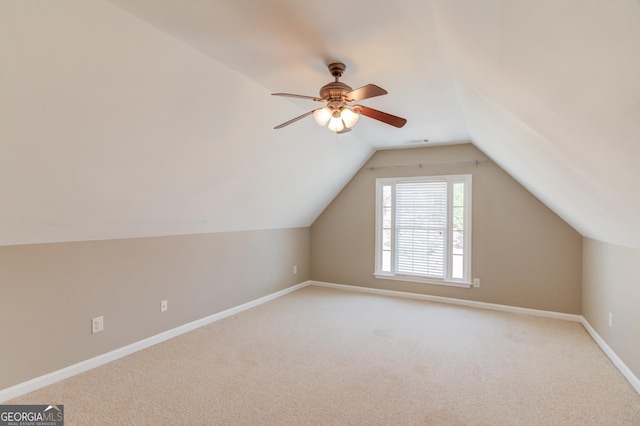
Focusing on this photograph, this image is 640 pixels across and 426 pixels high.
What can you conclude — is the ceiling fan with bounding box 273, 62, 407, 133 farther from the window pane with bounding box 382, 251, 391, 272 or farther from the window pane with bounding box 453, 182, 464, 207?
the window pane with bounding box 382, 251, 391, 272

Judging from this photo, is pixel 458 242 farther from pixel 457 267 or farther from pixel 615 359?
pixel 615 359

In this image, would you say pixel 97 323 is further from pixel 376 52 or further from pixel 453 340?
pixel 453 340

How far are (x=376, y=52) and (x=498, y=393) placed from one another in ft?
8.81

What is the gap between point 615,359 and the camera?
116 inches

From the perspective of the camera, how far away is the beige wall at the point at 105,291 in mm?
2412

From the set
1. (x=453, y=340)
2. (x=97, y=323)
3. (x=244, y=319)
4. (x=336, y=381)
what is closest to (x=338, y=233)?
(x=244, y=319)

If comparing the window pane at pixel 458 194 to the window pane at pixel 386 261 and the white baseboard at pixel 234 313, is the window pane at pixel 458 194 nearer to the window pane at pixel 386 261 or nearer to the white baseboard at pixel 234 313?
the window pane at pixel 386 261

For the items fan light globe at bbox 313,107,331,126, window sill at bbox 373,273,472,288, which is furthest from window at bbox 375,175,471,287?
fan light globe at bbox 313,107,331,126

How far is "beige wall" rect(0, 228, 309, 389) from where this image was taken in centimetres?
241

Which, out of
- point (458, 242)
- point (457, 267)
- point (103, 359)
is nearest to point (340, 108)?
point (103, 359)

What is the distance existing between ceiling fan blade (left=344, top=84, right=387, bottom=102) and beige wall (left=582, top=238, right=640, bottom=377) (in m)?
2.47

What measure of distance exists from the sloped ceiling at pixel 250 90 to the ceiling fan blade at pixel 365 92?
29 centimetres

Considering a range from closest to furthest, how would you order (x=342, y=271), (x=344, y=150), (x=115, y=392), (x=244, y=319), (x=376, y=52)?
1. (x=376, y=52)
2. (x=115, y=392)
3. (x=244, y=319)
4. (x=344, y=150)
5. (x=342, y=271)

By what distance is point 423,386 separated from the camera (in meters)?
2.55
